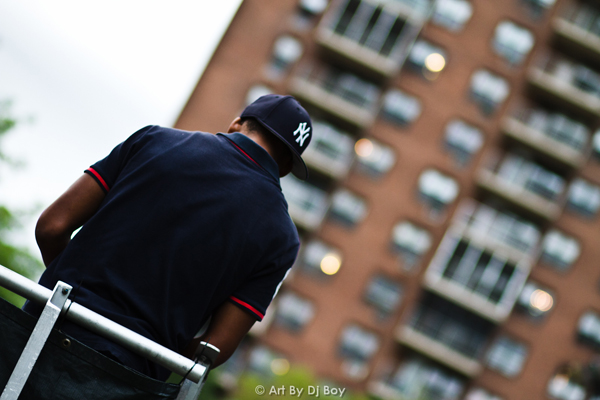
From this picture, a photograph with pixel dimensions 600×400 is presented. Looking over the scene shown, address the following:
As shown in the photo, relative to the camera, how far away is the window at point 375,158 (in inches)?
1167

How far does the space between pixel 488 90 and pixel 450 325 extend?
1265 centimetres

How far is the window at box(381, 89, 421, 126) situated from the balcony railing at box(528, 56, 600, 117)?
20.9 feet

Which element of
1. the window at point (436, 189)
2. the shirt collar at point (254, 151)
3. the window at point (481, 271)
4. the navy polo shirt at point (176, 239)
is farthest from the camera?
the window at point (436, 189)

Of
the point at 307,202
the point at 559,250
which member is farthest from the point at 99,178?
the point at 559,250

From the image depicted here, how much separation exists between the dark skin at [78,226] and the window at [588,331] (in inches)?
1241

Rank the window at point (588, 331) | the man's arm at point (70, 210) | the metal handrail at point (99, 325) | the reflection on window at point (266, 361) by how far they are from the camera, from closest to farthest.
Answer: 1. the metal handrail at point (99, 325)
2. the man's arm at point (70, 210)
3. the reflection on window at point (266, 361)
4. the window at point (588, 331)

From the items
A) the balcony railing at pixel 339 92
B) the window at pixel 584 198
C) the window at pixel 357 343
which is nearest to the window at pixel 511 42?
the balcony railing at pixel 339 92

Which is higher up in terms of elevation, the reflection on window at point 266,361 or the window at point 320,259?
the window at point 320,259

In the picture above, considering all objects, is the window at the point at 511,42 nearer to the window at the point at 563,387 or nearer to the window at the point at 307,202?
the window at the point at 307,202

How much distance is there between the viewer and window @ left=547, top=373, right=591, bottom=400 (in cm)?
2908

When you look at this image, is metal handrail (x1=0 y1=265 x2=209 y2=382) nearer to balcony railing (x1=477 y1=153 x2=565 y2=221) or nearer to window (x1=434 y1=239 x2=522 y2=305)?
window (x1=434 y1=239 x2=522 y2=305)

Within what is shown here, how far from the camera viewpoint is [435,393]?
29031 mm

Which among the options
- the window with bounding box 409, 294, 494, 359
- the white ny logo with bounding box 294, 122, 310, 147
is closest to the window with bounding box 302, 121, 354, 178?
the window with bounding box 409, 294, 494, 359

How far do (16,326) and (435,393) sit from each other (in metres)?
29.9
